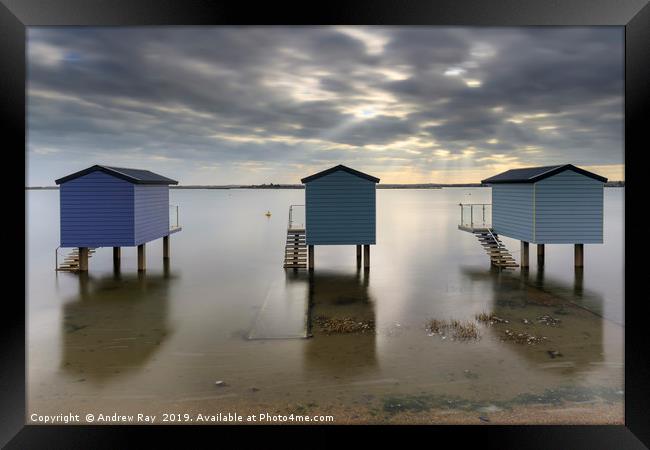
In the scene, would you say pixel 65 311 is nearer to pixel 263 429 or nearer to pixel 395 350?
pixel 395 350

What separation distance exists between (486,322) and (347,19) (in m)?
13.0

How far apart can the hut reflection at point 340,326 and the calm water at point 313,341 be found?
6 centimetres

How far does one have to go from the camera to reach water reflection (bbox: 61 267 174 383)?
39.0 ft

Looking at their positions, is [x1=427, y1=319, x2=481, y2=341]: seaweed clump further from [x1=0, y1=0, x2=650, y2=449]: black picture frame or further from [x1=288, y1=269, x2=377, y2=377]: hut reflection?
[x1=0, y1=0, x2=650, y2=449]: black picture frame

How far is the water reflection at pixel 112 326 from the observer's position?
11875 mm

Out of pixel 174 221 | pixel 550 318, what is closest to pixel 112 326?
pixel 550 318

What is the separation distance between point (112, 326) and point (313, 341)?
687 cm

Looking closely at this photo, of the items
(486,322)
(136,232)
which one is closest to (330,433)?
(486,322)

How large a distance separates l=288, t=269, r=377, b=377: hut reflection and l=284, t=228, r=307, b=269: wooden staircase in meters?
2.73

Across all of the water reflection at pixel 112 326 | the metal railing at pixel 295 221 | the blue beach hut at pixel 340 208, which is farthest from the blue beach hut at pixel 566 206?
the water reflection at pixel 112 326

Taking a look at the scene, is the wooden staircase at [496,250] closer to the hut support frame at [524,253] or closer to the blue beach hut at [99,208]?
the hut support frame at [524,253]

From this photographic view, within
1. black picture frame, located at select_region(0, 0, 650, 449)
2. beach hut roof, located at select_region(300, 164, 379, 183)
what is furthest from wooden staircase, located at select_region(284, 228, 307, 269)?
black picture frame, located at select_region(0, 0, 650, 449)

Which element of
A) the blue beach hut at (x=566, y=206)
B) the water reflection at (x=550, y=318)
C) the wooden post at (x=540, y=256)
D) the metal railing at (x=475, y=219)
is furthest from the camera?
the metal railing at (x=475, y=219)

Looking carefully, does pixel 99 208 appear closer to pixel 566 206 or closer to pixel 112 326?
pixel 112 326
